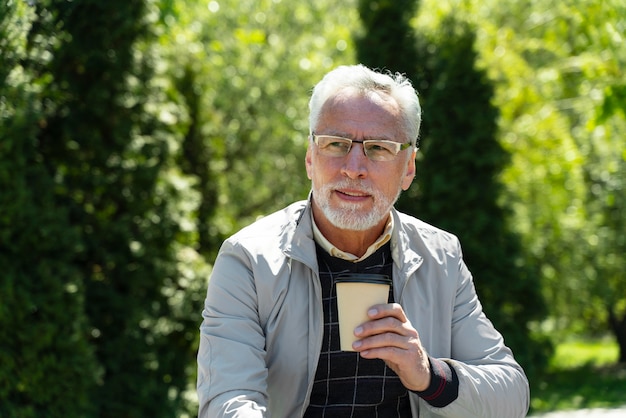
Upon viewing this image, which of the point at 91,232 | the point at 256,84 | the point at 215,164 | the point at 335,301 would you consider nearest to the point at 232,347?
the point at 335,301

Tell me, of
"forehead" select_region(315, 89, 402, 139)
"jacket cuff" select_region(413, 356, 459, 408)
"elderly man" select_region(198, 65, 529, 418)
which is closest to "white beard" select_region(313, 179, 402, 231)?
"elderly man" select_region(198, 65, 529, 418)

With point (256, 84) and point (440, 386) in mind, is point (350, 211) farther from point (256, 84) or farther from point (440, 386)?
point (256, 84)

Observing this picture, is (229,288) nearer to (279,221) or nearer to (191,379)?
(279,221)

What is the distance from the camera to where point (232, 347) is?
211 cm

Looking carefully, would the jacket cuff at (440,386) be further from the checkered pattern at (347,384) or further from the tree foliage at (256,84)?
the tree foliage at (256,84)

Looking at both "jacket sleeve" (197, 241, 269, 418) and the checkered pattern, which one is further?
the checkered pattern

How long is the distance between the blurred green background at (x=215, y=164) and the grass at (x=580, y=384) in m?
0.07

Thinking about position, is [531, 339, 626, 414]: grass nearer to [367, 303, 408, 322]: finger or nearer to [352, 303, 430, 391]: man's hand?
[352, 303, 430, 391]: man's hand

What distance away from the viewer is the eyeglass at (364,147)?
7.54ft

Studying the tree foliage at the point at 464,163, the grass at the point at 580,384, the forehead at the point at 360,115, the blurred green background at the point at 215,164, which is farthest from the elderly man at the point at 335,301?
the grass at the point at 580,384

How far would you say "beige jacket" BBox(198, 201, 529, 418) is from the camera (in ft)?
6.91

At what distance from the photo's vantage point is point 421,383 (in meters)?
2.09

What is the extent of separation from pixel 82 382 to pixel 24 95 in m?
1.80

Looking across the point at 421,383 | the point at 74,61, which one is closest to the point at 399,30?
the point at 74,61
